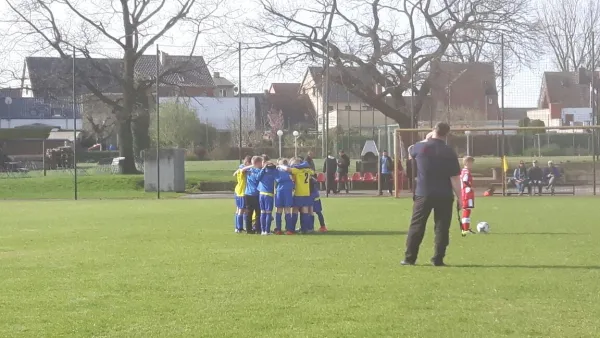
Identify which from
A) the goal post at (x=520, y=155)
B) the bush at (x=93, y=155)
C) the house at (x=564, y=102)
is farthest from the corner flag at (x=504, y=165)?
the bush at (x=93, y=155)

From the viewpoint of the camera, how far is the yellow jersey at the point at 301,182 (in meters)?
18.2

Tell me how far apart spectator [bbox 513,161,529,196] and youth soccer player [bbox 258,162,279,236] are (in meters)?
18.9

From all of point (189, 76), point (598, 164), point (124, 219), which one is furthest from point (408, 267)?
point (189, 76)

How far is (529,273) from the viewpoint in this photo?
11359mm

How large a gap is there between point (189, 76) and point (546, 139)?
18113mm

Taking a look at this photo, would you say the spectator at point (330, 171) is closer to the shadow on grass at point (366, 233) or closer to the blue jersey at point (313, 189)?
the blue jersey at point (313, 189)

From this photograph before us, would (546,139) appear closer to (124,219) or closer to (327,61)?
(327,61)

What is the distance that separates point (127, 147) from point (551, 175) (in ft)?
71.4

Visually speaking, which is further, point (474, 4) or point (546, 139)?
point (474, 4)

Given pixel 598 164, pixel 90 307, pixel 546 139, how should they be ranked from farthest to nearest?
1. pixel 546 139
2. pixel 598 164
3. pixel 90 307

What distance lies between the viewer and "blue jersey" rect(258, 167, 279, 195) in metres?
17.9

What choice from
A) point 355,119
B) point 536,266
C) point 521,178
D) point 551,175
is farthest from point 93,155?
point 536,266

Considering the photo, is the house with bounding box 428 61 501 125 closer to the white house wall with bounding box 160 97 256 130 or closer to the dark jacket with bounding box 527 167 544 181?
the dark jacket with bounding box 527 167 544 181

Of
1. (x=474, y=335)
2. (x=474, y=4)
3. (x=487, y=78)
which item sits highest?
(x=474, y=4)
